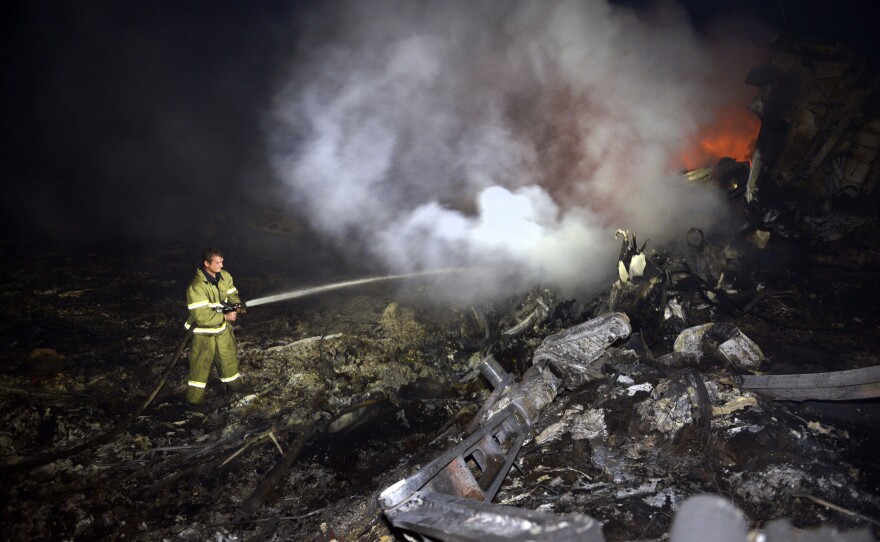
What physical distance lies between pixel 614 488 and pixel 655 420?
83 centimetres

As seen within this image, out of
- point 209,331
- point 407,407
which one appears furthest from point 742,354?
point 209,331

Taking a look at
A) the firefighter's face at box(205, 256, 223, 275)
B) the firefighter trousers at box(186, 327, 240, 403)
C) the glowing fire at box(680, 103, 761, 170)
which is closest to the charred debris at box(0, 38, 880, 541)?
the firefighter trousers at box(186, 327, 240, 403)

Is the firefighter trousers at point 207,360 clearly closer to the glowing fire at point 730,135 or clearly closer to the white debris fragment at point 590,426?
the white debris fragment at point 590,426

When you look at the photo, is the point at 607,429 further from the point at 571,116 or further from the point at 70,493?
the point at 571,116

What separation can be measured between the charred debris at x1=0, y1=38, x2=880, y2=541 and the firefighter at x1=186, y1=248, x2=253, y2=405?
11.4 inches

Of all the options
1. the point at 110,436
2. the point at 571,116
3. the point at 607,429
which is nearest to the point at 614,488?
the point at 607,429

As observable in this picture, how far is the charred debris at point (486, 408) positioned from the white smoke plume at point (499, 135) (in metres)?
1.89

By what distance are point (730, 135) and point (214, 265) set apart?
59.8ft

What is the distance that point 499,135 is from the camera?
10219 millimetres

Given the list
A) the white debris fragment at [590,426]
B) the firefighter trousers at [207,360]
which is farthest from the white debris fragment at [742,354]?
the firefighter trousers at [207,360]

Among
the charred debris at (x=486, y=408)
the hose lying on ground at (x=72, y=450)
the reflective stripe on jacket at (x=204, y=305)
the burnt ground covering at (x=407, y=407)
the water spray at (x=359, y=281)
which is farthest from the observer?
the water spray at (x=359, y=281)

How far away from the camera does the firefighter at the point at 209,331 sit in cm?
480

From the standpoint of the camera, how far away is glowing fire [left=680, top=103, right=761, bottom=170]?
1481 cm

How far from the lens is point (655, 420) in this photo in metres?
3.46
